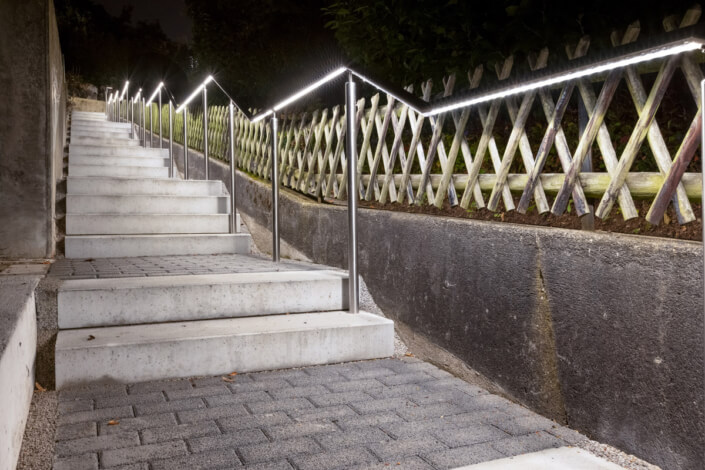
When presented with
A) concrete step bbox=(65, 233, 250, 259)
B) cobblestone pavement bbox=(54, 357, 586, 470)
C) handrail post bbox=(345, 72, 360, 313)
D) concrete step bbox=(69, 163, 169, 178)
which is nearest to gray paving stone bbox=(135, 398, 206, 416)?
cobblestone pavement bbox=(54, 357, 586, 470)

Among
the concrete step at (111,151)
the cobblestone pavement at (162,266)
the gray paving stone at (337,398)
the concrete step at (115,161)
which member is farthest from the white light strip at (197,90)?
the gray paving stone at (337,398)

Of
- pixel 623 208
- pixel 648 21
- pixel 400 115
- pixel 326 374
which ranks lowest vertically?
pixel 326 374

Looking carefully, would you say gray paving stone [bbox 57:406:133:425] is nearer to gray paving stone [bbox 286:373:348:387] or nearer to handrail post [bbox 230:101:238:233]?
gray paving stone [bbox 286:373:348:387]

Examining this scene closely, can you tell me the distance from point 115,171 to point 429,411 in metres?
6.08

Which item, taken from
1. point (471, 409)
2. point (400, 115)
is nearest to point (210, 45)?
point (400, 115)

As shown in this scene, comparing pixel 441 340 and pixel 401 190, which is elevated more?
pixel 401 190

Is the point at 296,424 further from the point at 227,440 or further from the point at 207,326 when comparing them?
the point at 207,326

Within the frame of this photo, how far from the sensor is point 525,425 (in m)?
2.43

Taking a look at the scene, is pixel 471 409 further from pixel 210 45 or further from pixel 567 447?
pixel 210 45

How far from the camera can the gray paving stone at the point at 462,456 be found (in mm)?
2064

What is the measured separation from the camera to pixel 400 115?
4.25m

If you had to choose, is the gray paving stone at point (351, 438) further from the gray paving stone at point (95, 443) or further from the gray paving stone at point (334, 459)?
the gray paving stone at point (95, 443)

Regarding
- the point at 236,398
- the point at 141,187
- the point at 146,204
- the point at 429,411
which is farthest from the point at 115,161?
the point at 429,411

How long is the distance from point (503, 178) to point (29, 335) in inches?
91.1
